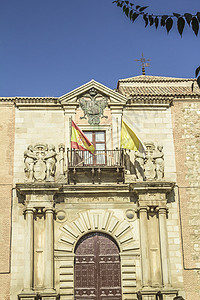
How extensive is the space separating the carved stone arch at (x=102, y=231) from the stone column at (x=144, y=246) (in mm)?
317

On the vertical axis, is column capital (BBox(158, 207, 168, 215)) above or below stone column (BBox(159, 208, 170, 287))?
above

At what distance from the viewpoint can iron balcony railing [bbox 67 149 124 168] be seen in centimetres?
1563

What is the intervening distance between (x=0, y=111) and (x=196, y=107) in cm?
675

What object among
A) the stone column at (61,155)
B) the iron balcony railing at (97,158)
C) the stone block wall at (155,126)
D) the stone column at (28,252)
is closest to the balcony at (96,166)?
the iron balcony railing at (97,158)

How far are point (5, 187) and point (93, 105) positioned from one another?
4.06 meters

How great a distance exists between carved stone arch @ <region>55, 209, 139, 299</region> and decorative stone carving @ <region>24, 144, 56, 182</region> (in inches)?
64.5

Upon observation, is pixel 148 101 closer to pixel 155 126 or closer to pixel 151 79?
pixel 155 126

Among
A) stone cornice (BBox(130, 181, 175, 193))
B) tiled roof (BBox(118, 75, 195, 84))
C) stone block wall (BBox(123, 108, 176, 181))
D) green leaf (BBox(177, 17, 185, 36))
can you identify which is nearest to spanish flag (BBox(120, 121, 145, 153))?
stone block wall (BBox(123, 108, 176, 181))

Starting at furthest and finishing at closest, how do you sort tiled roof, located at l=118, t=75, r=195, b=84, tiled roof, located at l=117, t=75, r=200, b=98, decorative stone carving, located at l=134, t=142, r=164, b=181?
tiled roof, located at l=118, t=75, r=195, b=84 < tiled roof, located at l=117, t=75, r=200, b=98 < decorative stone carving, located at l=134, t=142, r=164, b=181

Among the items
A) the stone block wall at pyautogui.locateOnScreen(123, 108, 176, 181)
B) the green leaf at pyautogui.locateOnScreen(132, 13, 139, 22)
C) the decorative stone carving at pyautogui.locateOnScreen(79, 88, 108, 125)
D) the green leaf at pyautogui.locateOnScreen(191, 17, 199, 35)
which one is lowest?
the green leaf at pyautogui.locateOnScreen(191, 17, 199, 35)

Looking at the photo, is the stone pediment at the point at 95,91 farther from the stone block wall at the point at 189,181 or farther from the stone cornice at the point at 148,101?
the stone block wall at the point at 189,181

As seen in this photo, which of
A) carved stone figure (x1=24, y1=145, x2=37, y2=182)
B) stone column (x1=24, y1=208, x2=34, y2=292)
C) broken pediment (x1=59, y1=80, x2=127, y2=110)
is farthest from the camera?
broken pediment (x1=59, y1=80, x2=127, y2=110)

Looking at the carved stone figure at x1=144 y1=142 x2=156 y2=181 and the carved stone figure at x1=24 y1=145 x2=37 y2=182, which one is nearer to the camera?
the carved stone figure at x1=24 y1=145 x2=37 y2=182

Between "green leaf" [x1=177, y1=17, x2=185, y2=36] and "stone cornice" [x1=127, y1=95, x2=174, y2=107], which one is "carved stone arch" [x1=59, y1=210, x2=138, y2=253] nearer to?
"stone cornice" [x1=127, y1=95, x2=174, y2=107]
